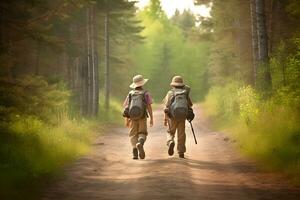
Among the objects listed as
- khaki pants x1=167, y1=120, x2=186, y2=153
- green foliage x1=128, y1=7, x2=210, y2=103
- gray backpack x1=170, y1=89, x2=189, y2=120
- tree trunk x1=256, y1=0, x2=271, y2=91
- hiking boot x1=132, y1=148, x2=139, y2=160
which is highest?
green foliage x1=128, y1=7, x2=210, y2=103

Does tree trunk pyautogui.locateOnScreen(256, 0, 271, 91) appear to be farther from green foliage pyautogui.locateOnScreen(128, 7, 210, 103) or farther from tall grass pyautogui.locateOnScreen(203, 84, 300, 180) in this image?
green foliage pyautogui.locateOnScreen(128, 7, 210, 103)

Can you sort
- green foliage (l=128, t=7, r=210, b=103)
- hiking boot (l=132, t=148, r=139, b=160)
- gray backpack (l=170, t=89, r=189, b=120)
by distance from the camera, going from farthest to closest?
1. green foliage (l=128, t=7, r=210, b=103)
2. hiking boot (l=132, t=148, r=139, b=160)
3. gray backpack (l=170, t=89, r=189, b=120)

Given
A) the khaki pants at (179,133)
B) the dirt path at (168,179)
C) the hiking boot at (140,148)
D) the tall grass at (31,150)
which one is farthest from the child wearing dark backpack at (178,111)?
the tall grass at (31,150)

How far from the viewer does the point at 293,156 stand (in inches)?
489

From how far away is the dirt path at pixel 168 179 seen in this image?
1002 cm

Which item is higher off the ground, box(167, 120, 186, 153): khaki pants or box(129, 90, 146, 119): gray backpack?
box(129, 90, 146, 119): gray backpack

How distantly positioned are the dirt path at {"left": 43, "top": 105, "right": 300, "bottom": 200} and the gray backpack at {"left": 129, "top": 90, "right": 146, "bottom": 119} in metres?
1.26

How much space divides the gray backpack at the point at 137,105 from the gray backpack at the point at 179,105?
812 mm

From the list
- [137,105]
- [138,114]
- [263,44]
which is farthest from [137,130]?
[263,44]

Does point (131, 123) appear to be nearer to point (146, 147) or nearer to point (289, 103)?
point (146, 147)

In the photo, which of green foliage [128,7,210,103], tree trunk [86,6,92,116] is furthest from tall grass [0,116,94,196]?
green foliage [128,7,210,103]

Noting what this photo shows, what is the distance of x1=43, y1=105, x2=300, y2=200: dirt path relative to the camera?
32.9 feet

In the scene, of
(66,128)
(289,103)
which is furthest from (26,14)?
(289,103)

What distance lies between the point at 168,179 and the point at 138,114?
3973 millimetres
